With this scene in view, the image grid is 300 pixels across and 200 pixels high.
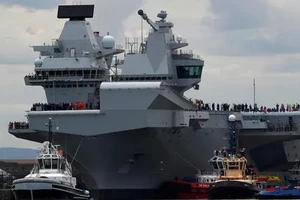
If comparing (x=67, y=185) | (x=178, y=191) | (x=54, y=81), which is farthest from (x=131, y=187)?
(x=67, y=185)

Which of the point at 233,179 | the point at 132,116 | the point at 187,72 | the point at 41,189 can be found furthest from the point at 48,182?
the point at 187,72

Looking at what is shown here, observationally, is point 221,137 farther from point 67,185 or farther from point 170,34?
point 67,185

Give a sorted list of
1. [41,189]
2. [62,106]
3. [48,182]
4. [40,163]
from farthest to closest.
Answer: [62,106] < [40,163] < [48,182] < [41,189]

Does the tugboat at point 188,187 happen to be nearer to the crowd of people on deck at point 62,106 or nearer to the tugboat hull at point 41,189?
the crowd of people on deck at point 62,106

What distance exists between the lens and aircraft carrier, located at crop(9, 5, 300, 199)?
87.4 metres

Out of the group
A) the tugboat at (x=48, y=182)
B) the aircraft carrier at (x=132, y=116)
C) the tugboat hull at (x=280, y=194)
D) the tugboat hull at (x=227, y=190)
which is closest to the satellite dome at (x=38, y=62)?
the aircraft carrier at (x=132, y=116)

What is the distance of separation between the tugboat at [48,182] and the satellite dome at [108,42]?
969 inches

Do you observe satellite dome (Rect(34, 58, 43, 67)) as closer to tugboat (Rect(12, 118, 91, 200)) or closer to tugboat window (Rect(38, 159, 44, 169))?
tugboat (Rect(12, 118, 91, 200))

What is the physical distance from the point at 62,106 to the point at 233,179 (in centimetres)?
1337

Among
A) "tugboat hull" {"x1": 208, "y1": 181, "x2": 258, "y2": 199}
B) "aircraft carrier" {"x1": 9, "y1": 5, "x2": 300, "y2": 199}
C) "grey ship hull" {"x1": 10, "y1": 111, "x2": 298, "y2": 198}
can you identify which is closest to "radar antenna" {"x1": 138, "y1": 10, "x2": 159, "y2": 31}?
"aircraft carrier" {"x1": 9, "y1": 5, "x2": 300, "y2": 199}

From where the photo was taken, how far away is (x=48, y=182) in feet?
241

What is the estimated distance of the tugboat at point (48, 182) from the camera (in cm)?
7319

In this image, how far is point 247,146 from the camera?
106 metres

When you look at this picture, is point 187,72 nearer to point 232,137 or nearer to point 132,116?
point 232,137
